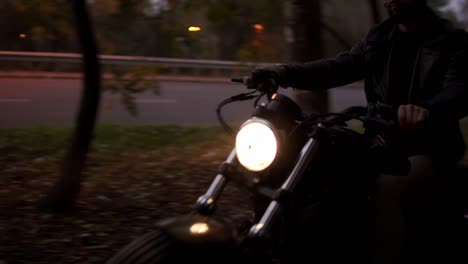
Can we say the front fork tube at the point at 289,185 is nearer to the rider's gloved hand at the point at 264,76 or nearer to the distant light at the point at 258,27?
the rider's gloved hand at the point at 264,76

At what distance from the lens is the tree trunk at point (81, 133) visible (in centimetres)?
538

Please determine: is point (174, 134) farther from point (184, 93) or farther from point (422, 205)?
point (184, 93)

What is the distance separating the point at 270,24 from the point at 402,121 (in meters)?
4.68

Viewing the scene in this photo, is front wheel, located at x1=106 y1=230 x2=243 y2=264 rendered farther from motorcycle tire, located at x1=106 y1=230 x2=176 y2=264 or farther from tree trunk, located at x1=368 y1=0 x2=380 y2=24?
Result: tree trunk, located at x1=368 y1=0 x2=380 y2=24

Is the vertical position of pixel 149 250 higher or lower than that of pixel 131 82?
lower

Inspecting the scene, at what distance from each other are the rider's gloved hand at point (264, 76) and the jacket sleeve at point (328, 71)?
0.29ft

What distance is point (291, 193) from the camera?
8.64ft

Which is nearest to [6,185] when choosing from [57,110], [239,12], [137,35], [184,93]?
[137,35]

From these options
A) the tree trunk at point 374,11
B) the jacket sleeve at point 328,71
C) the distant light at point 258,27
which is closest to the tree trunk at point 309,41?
the distant light at point 258,27

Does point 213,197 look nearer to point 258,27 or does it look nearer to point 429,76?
point 429,76

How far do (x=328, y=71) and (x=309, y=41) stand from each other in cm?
319

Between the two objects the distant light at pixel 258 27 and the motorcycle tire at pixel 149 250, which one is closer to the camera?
the motorcycle tire at pixel 149 250

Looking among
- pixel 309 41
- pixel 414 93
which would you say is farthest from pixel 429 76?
pixel 309 41

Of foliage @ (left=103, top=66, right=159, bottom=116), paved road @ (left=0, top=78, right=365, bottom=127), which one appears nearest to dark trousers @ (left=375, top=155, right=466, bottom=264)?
foliage @ (left=103, top=66, right=159, bottom=116)
